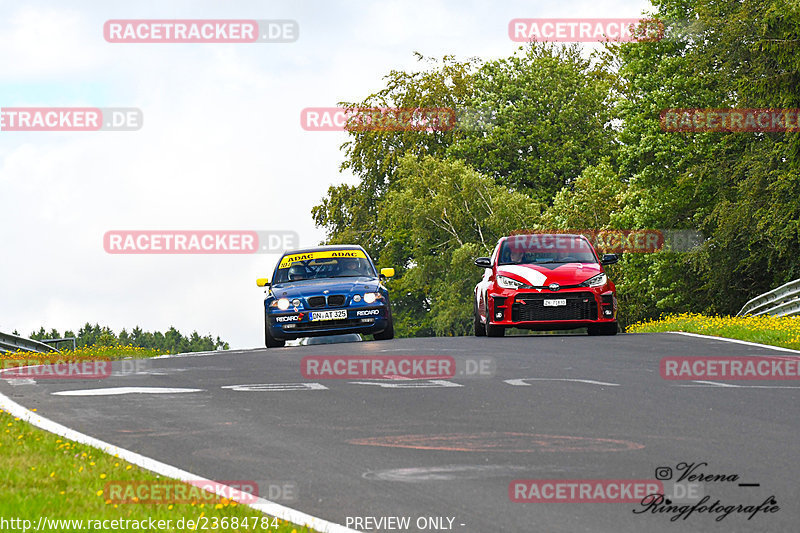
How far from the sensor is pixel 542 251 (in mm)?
22047

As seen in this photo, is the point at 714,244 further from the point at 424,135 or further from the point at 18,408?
the point at 18,408

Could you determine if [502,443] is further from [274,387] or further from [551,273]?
[551,273]

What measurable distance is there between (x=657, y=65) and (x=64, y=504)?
4019cm

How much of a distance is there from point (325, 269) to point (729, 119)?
21506 mm

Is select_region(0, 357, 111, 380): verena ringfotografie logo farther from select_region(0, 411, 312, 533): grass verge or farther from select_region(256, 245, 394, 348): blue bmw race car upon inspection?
select_region(0, 411, 312, 533): grass verge

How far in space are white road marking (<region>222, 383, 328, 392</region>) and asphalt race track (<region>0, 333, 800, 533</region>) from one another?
35 mm

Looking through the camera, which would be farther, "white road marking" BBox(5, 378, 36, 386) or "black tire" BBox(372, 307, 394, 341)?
"black tire" BBox(372, 307, 394, 341)

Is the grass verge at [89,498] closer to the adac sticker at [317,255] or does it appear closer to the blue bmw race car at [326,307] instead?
the blue bmw race car at [326,307]

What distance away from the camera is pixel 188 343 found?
604 feet

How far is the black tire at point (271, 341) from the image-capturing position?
22.5 m

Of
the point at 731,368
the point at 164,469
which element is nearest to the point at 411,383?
the point at 731,368

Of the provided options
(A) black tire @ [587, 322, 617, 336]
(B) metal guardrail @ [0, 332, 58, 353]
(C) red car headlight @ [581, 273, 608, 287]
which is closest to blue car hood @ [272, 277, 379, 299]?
(C) red car headlight @ [581, 273, 608, 287]

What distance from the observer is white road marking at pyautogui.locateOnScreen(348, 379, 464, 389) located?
13383mm

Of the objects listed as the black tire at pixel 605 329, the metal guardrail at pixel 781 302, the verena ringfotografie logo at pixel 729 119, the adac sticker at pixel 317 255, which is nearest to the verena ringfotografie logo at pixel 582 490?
the black tire at pixel 605 329
